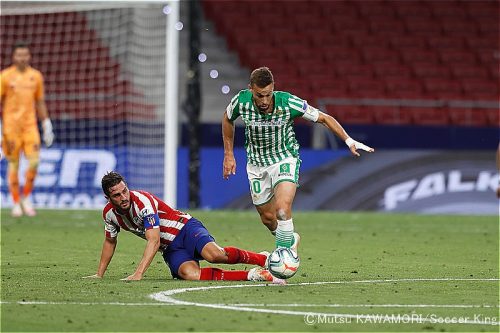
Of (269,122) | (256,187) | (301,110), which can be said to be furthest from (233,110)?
(256,187)

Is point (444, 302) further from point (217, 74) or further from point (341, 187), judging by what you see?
point (217, 74)

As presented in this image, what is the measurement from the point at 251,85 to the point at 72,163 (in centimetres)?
1152

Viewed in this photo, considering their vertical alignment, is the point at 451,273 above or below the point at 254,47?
below

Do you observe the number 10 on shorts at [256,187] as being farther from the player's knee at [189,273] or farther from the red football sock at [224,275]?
the player's knee at [189,273]

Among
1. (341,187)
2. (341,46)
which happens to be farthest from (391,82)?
(341,187)

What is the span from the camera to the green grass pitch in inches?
300

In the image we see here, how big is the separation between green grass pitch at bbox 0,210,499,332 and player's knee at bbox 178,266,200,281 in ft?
0.52

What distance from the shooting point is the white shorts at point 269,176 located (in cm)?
1047

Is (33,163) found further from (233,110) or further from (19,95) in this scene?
(233,110)

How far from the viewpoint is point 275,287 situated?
965 centimetres

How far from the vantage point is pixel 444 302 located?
28.7 ft

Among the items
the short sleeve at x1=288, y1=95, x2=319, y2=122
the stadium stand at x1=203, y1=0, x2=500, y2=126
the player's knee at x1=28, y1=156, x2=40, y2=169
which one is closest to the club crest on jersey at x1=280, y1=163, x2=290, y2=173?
the short sleeve at x1=288, y1=95, x2=319, y2=122

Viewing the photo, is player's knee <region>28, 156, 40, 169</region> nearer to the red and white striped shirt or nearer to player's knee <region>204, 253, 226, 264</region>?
the red and white striped shirt

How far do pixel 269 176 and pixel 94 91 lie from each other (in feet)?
46.3
